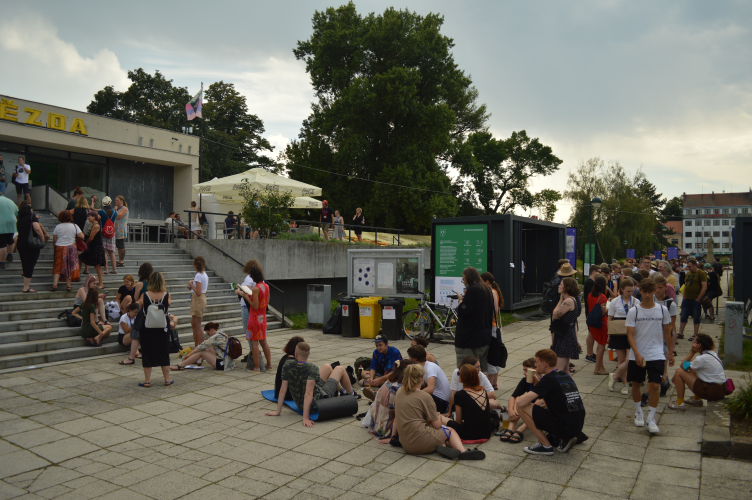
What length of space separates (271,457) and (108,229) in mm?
9724

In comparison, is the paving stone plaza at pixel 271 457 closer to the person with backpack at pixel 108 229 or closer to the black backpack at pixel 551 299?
the black backpack at pixel 551 299

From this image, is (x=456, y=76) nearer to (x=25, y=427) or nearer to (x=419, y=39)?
(x=419, y=39)

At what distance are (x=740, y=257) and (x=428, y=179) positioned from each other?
2031 cm

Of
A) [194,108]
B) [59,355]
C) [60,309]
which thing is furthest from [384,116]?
[59,355]

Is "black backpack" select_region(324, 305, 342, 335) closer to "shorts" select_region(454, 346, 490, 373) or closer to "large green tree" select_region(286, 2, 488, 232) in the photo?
"shorts" select_region(454, 346, 490, 373)

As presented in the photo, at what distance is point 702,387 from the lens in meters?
6.68

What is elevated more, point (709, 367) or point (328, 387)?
point (709, 367)

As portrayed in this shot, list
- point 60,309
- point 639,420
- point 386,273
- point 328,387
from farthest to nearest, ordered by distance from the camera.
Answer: point 386,273 → point 60,309 → point 328,387 → point 639,420

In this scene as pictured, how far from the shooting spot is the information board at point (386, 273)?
13.3 meters

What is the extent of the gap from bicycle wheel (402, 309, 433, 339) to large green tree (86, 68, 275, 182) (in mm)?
31696

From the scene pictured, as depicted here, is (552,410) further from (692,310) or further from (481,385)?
(692,310)

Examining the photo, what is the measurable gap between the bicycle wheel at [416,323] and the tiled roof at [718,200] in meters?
140

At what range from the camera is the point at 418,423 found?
550cm

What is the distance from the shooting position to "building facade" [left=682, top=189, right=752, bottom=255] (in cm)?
12262
